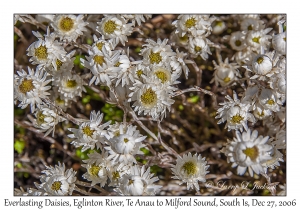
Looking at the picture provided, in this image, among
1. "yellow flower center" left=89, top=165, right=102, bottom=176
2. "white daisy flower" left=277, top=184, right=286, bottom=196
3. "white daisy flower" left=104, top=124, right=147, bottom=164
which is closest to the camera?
"white daisy flower" left=104, top=124, right=147, bottom=164

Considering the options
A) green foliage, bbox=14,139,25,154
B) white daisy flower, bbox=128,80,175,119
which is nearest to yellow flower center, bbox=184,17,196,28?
white daisy flower, bbox=128,80,175,119

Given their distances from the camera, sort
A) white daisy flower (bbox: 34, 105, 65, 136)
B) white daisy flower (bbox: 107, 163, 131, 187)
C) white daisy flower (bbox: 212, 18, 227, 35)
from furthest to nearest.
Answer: white daisy flower (bbox: 212, 18, 227, 35), white daisy flower (bbox: 34, 105, 65, 136), white daisy flower (bbox: 107, 163, 131, 187)

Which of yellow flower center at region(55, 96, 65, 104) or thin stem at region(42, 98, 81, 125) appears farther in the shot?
yellow flower center at region(55, 96, 65, 104)

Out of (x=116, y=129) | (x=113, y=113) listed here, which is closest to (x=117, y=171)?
(x=116, y=129)

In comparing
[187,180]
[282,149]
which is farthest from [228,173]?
[187,180]

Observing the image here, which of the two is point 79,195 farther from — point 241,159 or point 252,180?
point 252,180

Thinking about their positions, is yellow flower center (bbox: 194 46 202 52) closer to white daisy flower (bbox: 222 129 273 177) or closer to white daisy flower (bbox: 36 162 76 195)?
white daisy flower (bbox: 222 129 273 177)

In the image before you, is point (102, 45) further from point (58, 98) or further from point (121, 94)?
point (58, 98)

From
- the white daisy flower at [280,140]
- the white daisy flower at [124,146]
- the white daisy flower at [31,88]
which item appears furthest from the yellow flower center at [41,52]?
the white daisy flower at [280,140]
